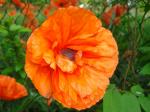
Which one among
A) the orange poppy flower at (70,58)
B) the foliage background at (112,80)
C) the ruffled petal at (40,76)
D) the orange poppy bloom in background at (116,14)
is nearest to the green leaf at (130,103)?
the foliage background at (112,80)

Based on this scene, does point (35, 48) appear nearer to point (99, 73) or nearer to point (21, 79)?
point (99, 73)

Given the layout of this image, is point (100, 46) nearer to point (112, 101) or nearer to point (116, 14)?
point (112, 101)

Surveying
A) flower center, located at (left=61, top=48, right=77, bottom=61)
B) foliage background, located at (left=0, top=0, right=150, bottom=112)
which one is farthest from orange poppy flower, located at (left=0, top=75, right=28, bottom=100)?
flower center, located at (left=61, top=48, right=77, bottom=61)

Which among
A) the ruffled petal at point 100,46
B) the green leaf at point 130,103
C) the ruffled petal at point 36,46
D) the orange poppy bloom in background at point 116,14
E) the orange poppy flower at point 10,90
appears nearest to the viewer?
the ruffled petal at point 36,46

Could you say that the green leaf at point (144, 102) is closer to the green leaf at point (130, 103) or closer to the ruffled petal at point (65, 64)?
the green leaf at point (130, 103)

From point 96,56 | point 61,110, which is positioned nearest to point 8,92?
point 61,110

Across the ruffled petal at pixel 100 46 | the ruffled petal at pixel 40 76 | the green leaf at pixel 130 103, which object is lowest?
the green leaf at pixel 130 103

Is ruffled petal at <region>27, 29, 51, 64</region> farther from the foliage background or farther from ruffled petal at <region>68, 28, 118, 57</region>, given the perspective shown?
the foliage background
